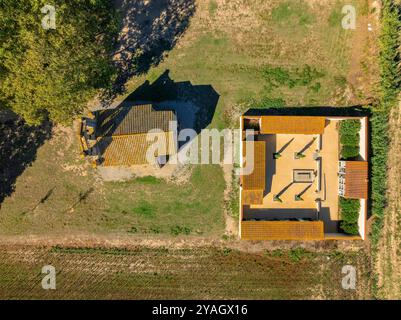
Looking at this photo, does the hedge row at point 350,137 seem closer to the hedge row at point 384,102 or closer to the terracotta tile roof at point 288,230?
the hedge row at point 384,102

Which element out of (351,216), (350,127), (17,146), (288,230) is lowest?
(288,230)

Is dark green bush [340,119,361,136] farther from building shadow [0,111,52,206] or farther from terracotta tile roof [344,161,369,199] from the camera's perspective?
building shadow [0,111,52,206]

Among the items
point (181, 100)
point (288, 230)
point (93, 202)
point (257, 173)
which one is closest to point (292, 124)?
point (257, 173)

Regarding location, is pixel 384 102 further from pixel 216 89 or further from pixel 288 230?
pixel 216 89

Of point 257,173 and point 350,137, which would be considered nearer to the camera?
point 257,173

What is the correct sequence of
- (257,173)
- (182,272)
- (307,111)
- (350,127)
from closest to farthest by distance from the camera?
(257,173)
(350,127)
(307,111)
(182,272)

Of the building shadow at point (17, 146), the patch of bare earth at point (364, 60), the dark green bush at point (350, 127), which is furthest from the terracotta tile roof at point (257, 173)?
the building shadow at point (17, 146)

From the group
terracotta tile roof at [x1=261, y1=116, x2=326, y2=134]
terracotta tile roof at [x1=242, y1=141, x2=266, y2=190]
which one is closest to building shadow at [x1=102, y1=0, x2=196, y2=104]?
terracotta tile roof at [x1=261, y1=116, x2=326, y2=134]
